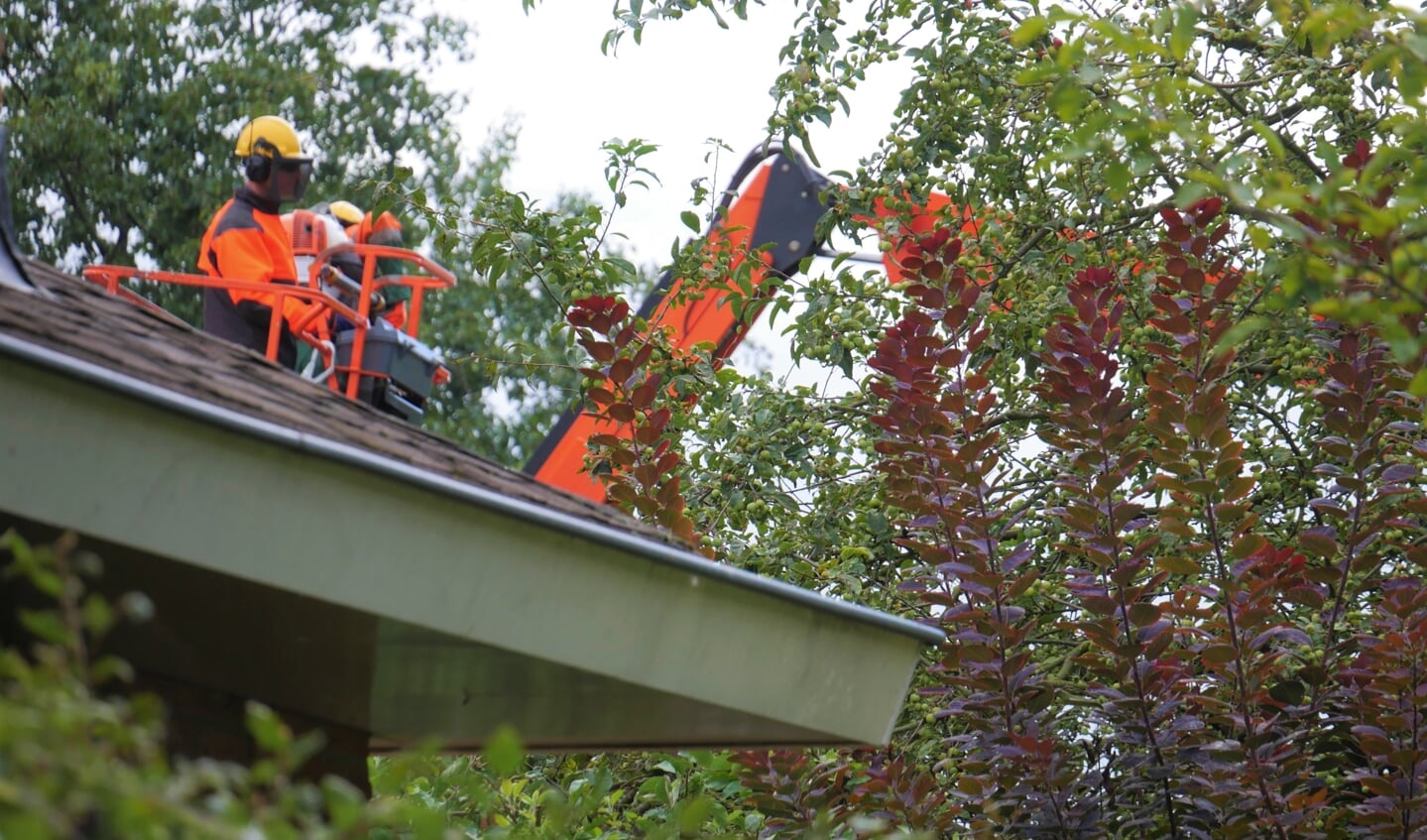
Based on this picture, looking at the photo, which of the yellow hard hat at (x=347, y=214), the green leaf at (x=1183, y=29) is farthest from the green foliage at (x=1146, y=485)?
the yellow hard hat at (x=347, y=214)

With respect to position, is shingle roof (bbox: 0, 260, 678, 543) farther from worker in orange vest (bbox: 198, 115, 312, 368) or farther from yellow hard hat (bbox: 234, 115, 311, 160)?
yellow hard hat (bbox: 234, 115, 311, 160)

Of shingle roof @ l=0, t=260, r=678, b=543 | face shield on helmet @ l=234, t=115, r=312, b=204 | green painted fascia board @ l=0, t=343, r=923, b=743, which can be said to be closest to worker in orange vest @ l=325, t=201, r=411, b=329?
face shield on helmet @ l=234, t=115, r=312, b=204

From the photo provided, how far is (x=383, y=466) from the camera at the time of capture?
7.22 feet

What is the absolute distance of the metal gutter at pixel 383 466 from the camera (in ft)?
6.66

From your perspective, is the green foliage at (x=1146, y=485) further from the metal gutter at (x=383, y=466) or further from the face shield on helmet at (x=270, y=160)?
the face shield on helmet at (x=270, y=160)

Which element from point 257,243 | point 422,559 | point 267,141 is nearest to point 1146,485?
point 422,559

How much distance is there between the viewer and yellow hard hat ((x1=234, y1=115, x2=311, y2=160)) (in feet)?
23.9

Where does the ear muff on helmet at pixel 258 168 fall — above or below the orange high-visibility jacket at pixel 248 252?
above

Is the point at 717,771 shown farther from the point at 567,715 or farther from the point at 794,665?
the point at 794,665

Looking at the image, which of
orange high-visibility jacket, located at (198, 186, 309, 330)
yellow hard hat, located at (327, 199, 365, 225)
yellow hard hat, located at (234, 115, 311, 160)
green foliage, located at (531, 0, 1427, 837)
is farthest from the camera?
yellow hard hat, located at (327, 199, 365, 225)

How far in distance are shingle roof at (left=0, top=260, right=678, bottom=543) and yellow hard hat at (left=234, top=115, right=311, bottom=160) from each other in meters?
4.10

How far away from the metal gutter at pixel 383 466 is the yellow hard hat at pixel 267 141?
526 cm

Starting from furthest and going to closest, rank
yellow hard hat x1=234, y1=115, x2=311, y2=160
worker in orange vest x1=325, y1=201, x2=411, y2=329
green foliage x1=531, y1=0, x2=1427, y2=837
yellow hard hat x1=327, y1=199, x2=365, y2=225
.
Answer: yellow hard hat x1=327, y1=199, x2=365, y2=225 → worker in orange vest x1=325, y1=201, x2=411, y2=329 → yellow hard hat x1=234, y1=115, x2=311, y2=160 → green foliage x1=531, y1=0, x2=1427, y2=837

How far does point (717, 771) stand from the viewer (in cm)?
545
